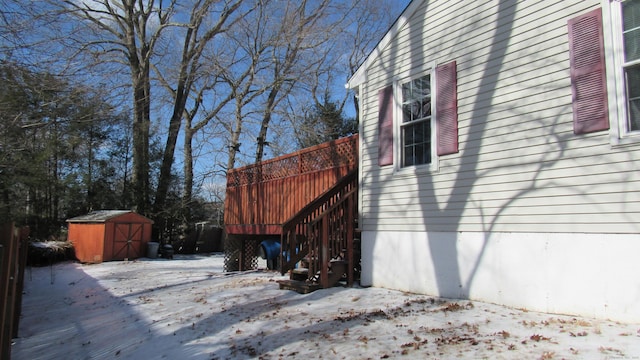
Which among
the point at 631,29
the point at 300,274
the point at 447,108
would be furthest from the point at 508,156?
the point at 300,274

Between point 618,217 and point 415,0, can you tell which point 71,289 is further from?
point 618,217

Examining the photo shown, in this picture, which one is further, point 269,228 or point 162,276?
point 162,276

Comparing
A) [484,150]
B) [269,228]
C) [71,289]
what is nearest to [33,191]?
[71,289]

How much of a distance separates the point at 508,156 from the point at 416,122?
1738 mm

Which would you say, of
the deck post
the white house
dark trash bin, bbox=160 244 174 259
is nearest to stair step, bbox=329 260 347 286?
the deck post

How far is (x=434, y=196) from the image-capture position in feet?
21.2

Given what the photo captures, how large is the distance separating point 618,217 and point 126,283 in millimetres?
9941

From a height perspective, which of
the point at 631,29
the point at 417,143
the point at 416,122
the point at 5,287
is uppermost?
Answer: the point at 631,29

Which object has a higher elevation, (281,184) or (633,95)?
(633,95)

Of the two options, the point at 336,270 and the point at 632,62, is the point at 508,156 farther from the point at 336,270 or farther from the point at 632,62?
the point at 336,270

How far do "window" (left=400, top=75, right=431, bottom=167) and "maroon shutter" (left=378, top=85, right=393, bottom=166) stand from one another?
8.6 inches

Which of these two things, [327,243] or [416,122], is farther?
[327,243]

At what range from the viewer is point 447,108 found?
20.9 feet

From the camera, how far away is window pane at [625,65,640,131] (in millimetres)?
4484
